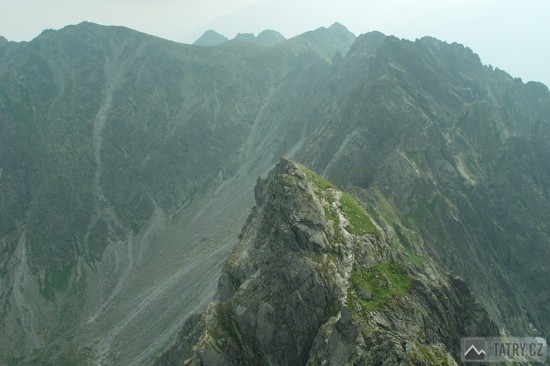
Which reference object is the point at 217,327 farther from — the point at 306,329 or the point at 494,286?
the point at 494,286

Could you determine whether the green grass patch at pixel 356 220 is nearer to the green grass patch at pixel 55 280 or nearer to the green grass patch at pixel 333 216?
the green grass patch at pixel 333 216

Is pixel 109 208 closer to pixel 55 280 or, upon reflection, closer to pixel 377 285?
pixel 55 280

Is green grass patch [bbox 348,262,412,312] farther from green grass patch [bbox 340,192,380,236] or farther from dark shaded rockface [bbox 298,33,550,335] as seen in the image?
dark shaded rockface [bbox 298,33,550,335]

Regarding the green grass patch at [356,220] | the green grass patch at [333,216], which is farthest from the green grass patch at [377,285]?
the green grass patch at [356,220]

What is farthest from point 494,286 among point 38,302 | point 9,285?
point 9,285

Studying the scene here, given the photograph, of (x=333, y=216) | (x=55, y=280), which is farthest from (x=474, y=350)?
(x=55, y=280)

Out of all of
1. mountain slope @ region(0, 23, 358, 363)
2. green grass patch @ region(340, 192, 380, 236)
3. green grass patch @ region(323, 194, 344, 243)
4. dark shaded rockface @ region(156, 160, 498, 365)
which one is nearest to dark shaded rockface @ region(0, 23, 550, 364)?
mountain slope @ region(0, 23, 358, 363)

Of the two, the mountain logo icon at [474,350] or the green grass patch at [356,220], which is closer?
the mountain logo icon at [474,350]
